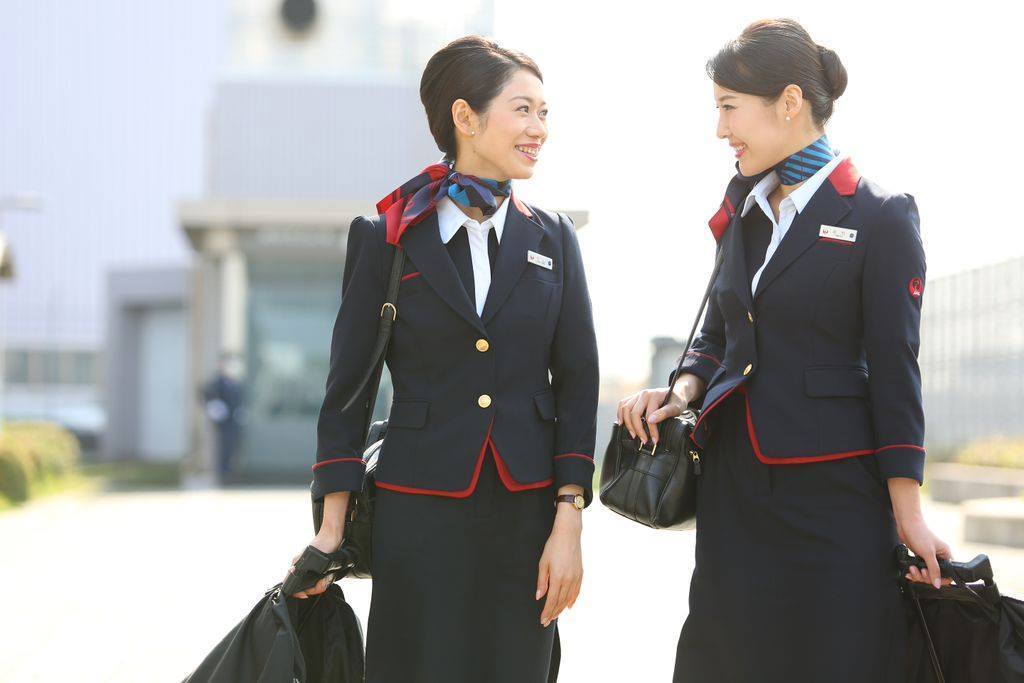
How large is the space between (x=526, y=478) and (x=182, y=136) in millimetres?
88183

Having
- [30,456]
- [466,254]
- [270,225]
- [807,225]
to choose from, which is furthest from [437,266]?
[270,225]

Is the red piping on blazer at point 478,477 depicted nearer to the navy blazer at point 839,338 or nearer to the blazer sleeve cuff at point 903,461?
the navy blazer at point 839,338

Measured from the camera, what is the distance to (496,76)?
278 centimetres

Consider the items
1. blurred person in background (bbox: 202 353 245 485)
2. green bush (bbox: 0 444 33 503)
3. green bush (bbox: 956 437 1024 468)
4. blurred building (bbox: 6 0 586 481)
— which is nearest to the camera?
green bush (bbox: 0 444 33 503)

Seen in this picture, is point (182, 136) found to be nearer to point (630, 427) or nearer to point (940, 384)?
point (940, 384)

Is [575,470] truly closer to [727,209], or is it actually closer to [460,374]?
[460,374]

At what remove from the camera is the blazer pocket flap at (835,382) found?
2.58 meters

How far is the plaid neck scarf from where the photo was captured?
2.77 m

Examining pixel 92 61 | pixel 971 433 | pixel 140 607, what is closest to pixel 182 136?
pixel 92 61

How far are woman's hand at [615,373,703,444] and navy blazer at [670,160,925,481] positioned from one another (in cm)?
14

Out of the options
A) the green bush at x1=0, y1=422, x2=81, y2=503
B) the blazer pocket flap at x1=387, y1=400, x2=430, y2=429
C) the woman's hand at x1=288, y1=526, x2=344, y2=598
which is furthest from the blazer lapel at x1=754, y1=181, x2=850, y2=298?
the green bush at x1=0, y1=422, x2=81, y2=503

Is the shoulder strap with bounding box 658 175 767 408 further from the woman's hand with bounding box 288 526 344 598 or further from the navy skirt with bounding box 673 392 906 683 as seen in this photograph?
the woman's hand with bounding box 288 526 344 598

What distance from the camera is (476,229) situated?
2.82 metres

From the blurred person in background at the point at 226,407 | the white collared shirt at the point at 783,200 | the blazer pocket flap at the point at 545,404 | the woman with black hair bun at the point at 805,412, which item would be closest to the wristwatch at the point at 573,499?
the blazer pocket flap at the point at 545,404
